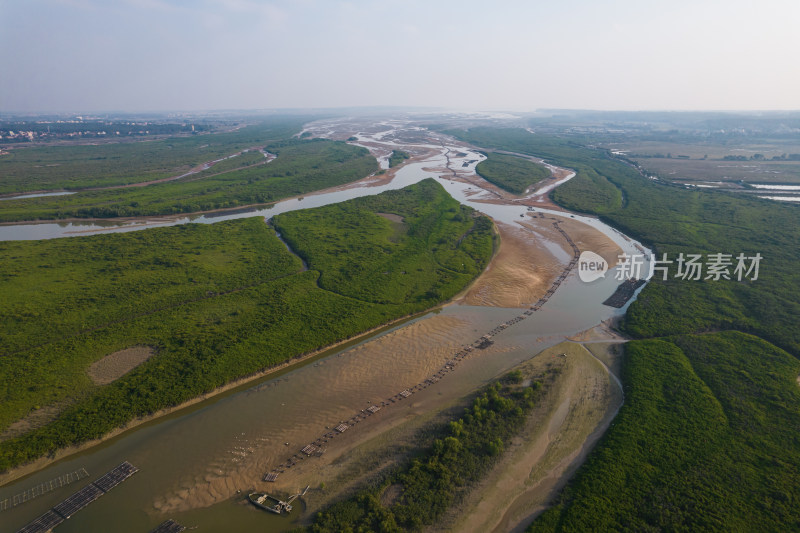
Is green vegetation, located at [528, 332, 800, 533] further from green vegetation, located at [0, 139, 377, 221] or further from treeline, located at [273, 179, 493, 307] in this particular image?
green vegetation, located at [0, 139, 377, 221]

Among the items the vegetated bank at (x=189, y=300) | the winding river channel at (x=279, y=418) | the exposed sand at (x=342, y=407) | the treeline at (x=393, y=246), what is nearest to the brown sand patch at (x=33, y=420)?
the vegetated bank at (x=189, y=300)

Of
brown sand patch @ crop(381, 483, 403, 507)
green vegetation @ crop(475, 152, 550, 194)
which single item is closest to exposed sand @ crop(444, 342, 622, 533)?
brown sand patch @ crop(381, 483, 403, 507)

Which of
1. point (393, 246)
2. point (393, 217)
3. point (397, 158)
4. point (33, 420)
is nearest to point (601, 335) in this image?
point (393, 246)

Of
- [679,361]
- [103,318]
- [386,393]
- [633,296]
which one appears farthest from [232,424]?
[633,296]

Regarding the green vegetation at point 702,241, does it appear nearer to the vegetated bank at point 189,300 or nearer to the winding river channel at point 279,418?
the winding river channel at point 279,418

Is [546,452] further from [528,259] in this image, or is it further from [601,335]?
[528,259]
